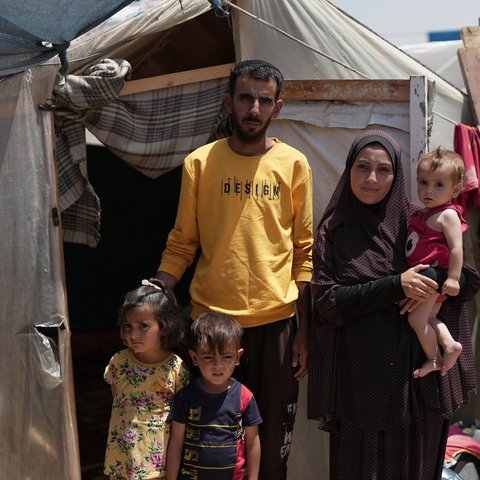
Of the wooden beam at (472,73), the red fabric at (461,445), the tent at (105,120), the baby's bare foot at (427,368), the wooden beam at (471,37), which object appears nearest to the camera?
the baby's bare foot at (427,368)

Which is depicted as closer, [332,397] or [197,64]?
[332,397]

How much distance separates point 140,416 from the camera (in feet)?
10.8

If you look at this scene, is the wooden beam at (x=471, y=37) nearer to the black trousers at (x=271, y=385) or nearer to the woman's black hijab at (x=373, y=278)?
the woman's black hijab at (x=373, y=278)

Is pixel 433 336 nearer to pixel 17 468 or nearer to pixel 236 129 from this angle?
pixel 236 129

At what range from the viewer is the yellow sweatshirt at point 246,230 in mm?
3453

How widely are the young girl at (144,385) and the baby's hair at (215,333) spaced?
166 millimetres

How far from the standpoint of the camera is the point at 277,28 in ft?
13.9

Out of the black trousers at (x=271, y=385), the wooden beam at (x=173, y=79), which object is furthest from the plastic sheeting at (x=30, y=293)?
the black trousers at (x=271, y=385)

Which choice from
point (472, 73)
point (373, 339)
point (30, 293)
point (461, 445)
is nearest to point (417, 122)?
point (373, 339)

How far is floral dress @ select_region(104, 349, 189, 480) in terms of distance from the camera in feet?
10.8

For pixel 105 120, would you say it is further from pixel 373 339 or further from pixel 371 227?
pixel 373 339

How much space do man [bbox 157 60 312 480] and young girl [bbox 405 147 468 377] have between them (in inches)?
19.8

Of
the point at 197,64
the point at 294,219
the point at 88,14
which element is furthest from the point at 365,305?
the point at 197,64

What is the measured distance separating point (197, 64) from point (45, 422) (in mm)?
2401
